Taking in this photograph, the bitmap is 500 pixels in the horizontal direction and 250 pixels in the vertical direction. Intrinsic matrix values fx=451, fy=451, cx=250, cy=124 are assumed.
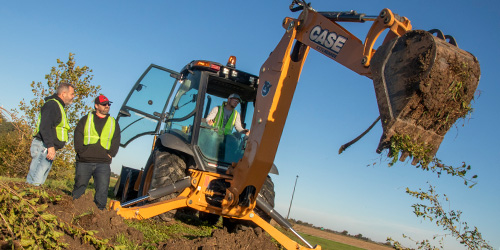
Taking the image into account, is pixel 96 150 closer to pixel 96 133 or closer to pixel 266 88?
pixel 96 133

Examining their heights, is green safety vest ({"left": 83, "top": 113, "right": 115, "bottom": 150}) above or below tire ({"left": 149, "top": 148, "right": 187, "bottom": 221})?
above

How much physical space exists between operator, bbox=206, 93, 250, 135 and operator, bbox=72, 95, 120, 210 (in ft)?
4.81

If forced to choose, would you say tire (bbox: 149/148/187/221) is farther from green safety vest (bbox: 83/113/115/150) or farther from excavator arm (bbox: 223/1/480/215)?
excavator arm (bbox: 223/1/480/215)

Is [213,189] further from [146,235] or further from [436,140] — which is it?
[436,140]

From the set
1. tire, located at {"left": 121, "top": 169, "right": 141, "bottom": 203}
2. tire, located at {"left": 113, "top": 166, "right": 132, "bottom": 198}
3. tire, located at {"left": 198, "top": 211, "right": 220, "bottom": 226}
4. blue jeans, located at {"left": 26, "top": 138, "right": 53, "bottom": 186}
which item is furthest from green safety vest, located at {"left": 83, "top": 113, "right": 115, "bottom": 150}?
tire, located at {"left": 113, "top": 166, "right": 132, "bottom": 198}

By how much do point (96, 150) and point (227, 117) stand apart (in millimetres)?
1954

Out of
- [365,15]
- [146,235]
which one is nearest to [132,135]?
[146,235]

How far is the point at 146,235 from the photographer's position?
536 centimetres

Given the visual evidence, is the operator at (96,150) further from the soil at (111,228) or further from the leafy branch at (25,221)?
the leafy branch at (25,221)

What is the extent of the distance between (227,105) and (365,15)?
2857 mm

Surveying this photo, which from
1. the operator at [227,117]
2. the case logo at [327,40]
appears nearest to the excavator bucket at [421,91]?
the case logo at [327,40]

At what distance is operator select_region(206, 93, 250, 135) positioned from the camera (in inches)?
268

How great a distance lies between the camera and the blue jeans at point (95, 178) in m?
6.04

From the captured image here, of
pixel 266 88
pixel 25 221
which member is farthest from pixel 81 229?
pixel 266 88
